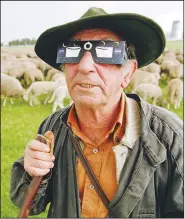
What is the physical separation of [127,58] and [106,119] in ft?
1.14

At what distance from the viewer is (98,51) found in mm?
1772

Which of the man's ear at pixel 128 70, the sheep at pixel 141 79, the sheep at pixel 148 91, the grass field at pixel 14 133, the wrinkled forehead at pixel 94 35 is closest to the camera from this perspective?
the wrinkled forehead at pixel 94 35

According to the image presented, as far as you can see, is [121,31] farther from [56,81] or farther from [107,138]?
[56,81]

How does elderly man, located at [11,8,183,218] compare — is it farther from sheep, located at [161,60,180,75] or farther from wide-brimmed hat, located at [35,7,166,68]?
sheep, located at [161,60,180,75]

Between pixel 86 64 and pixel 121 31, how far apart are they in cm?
30

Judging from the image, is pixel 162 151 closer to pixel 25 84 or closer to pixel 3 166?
pixel 3 166

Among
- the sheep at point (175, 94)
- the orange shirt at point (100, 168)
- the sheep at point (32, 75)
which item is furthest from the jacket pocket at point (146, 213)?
the sheep at point (32, 75)

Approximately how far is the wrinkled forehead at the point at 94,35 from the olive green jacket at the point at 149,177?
393 millimetres

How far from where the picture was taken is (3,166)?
611 centimetres

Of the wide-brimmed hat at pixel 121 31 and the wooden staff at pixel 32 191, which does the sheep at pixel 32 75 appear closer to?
the wide-brimmed hat at pixel 121 31

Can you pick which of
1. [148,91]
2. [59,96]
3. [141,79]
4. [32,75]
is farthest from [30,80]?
[148,91]

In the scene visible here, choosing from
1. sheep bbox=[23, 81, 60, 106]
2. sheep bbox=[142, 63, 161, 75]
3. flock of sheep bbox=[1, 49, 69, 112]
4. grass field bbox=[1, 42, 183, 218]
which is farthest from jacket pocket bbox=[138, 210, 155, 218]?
sheep bbox=[142, 63, 161, 75]

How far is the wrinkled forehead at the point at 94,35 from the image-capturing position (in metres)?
1.84

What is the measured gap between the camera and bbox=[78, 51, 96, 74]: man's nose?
175 cm
